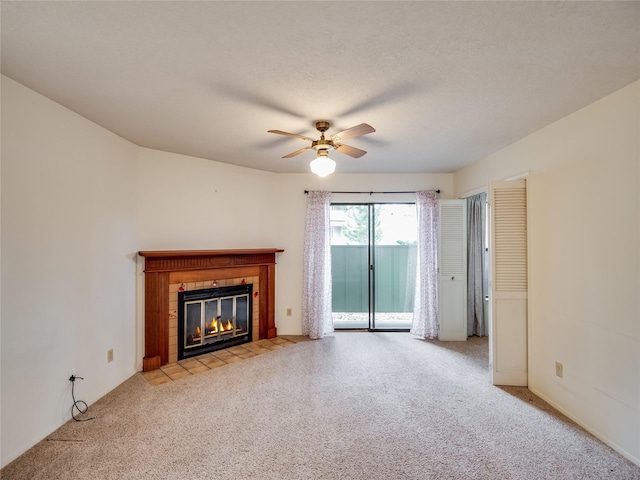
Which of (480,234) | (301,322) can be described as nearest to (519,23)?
(480,234)

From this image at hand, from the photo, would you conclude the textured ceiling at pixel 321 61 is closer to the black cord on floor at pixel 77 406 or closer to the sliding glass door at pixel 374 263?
the sliding glass door at pixel 374 263

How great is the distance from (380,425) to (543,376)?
1665 millimetres

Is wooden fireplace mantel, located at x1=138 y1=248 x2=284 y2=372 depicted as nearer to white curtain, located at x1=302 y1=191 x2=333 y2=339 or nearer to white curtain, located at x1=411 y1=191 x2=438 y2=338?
white curtain, located at x1=302 y1=191 x2=333 y2=339

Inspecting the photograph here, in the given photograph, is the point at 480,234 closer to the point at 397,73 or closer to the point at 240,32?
the point at 397,73

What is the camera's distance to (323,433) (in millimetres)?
2191

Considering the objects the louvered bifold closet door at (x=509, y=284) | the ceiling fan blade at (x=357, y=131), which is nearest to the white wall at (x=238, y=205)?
the louvered bifold closet door at (x=509, y=284)

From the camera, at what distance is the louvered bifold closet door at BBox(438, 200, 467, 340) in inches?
169

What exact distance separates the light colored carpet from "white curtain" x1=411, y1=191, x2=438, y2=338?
1.12 meters

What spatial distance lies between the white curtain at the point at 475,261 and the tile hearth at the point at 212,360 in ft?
8.99

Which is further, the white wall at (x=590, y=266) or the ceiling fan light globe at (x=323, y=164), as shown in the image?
the ceiling fan light globe at (x=323, y=164)

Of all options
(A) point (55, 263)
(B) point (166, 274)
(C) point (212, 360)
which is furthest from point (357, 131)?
(C) point (212, 360)

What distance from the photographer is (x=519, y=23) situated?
4.62 feet

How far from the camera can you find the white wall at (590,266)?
1962mm

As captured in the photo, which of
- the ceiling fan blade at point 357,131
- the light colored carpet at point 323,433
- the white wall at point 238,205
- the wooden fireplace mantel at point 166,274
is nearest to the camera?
the light colored carpet at point 323,433
